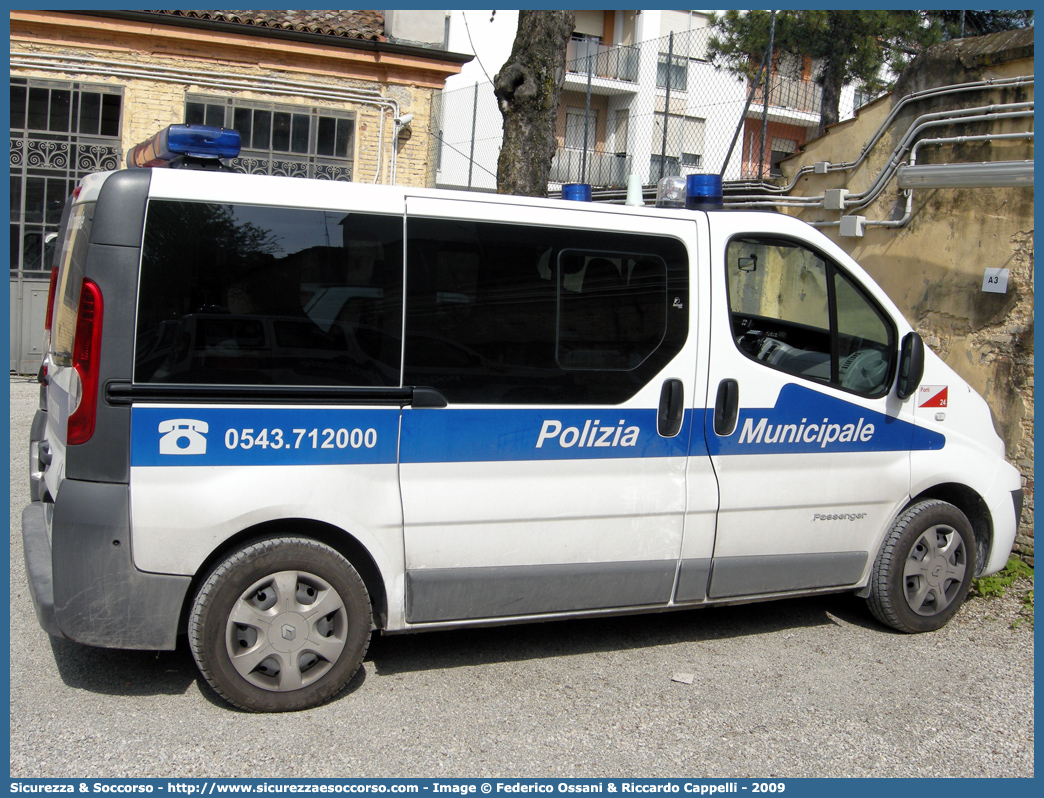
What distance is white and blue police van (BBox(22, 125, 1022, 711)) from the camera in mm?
3439

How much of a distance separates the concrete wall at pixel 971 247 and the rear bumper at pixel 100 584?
5.08m

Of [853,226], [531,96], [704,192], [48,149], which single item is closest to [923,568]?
[704,192]

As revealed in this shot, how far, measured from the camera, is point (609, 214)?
408 centimetres

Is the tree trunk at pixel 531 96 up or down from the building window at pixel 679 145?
down

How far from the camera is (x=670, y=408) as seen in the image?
13.6 ft

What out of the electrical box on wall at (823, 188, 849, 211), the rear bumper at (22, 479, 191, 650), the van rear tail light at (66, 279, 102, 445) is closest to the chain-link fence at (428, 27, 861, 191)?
the electrical box on wall at (823, 188, 849, 211)

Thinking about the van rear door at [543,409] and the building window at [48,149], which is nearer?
the van rear door at [543,409]

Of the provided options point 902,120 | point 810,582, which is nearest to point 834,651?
point 810,582

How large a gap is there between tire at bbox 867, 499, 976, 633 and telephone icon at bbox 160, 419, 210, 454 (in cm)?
334

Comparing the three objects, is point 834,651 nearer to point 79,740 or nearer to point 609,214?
point 609,214

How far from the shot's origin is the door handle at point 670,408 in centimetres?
414

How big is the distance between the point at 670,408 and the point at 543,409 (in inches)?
23.8

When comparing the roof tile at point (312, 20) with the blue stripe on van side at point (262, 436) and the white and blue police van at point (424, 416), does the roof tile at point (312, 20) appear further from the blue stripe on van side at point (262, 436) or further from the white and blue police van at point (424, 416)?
the blue stripe on van side at point (262, 436)

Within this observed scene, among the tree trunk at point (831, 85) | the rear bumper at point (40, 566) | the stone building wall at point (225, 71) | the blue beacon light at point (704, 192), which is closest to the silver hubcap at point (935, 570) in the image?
the blue beacon light at point (704, 192)
